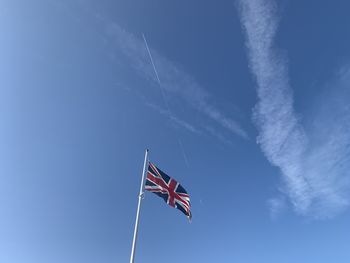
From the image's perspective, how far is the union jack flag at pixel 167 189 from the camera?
20.5m

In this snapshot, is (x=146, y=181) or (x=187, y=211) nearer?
(x=146, y=181)

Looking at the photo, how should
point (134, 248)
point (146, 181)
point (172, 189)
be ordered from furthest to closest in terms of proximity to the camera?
point (172, 189) < point (146, 181) < point (134, 248)

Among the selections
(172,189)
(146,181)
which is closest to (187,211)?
(172,189)

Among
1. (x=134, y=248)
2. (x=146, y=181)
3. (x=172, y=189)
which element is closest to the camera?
(x=134, y=248)

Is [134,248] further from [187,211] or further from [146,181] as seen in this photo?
[187,211]

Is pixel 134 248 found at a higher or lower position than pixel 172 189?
lower

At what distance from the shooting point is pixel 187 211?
22.8 metres

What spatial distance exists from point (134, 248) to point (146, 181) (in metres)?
4.73

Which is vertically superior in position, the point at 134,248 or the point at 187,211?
the point at 187,211

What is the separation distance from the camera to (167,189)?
→ 21625mm

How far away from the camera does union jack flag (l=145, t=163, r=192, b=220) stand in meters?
20.5

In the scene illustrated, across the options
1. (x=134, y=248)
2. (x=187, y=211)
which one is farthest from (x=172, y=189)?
(x=134, y=248)

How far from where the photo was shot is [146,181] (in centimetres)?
2027

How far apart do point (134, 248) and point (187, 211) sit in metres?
6.97
